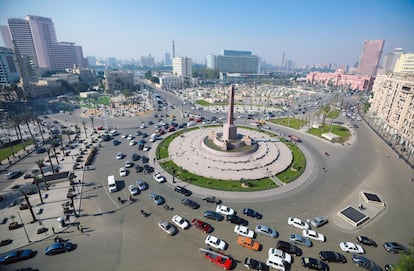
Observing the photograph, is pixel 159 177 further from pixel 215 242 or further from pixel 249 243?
pixel 249 243

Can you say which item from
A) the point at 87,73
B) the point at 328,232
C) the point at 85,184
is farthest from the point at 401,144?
the point at 87,73

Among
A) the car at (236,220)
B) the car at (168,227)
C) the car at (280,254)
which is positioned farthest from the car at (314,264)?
the car at (168,227)

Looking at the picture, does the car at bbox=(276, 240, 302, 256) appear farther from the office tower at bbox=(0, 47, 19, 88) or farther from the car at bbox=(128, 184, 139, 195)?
the office tower at bbox=(0, 47, 19, 88)

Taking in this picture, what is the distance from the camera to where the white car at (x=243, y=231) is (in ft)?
93.8

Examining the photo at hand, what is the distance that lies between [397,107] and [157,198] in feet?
291

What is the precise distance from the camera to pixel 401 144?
6412 cm

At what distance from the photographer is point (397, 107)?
234ft

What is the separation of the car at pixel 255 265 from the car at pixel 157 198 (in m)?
17.4

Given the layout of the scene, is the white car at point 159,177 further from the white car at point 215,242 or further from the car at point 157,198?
the white car at point 215,242

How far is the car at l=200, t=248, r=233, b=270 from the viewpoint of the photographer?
2406cm

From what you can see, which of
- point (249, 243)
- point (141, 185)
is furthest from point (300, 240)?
point (141, 185)

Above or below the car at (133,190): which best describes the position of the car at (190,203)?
below

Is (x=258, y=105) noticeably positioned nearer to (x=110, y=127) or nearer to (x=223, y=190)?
(x=110, y=127)

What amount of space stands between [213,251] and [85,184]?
30.6 m
